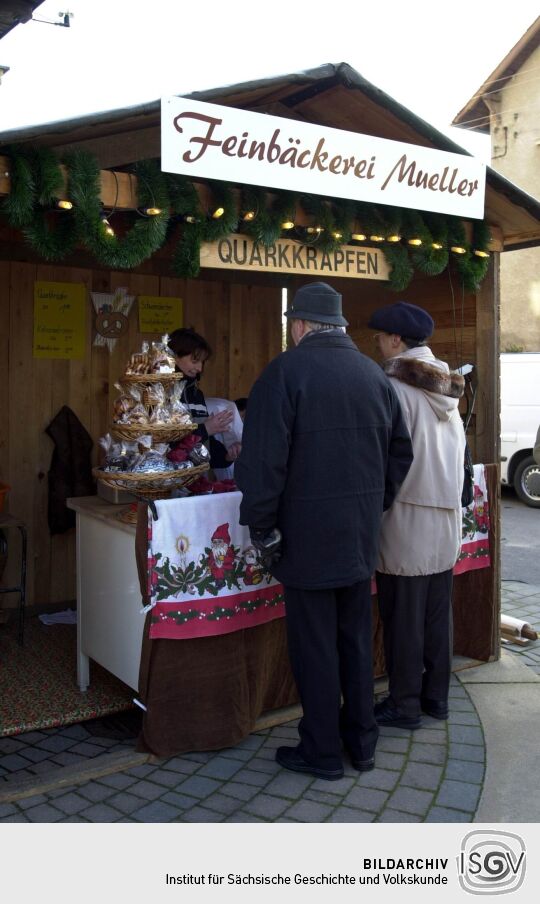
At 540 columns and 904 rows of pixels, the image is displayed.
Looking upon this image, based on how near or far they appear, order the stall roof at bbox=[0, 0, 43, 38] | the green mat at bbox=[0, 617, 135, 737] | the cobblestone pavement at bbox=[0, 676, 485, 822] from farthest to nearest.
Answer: the stall roof at bbox=[0, 0, 43, 38] < the green mat at bbox=[0, 617, 135, 737] < the cobblestone pavement at bbox=[0, 676, 485, 822]

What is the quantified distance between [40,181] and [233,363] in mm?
3063

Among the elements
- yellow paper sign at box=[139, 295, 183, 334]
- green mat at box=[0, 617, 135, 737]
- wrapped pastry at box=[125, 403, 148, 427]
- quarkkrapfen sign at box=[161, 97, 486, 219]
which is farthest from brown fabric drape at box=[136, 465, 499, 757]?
yellow paper sign at box=[139, 295, 183, 334]

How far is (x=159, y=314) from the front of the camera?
575 centimetres

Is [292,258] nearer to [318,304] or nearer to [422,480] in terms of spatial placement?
[318,304]

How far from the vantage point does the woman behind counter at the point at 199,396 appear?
176 inches

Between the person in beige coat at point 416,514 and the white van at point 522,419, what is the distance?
7.80 metres

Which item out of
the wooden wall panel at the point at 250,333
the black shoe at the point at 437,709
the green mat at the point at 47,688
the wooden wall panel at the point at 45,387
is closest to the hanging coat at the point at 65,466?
the wooden wall panel at the point at 45,387

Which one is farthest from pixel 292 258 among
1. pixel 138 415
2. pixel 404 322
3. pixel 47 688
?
pixel 47 688

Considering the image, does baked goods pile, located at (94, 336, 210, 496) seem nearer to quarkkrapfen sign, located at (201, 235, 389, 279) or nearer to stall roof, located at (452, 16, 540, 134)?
quarkkrapfen sign, located at (201, 235, 389, 279)

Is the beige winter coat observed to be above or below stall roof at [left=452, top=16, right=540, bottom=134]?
below

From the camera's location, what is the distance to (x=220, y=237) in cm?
367

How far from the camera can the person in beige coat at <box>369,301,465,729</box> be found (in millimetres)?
3699

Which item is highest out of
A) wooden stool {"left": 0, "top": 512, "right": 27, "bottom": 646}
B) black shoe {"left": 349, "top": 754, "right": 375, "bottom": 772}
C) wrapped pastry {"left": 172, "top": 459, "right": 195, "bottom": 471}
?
wrapped pastry {"left": 172, "top": 459, "right": 195, "bottom": 471}

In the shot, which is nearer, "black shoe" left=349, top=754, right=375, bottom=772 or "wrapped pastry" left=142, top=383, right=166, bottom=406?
"black shoe" left=349, top=754, right=375, bottom=772
